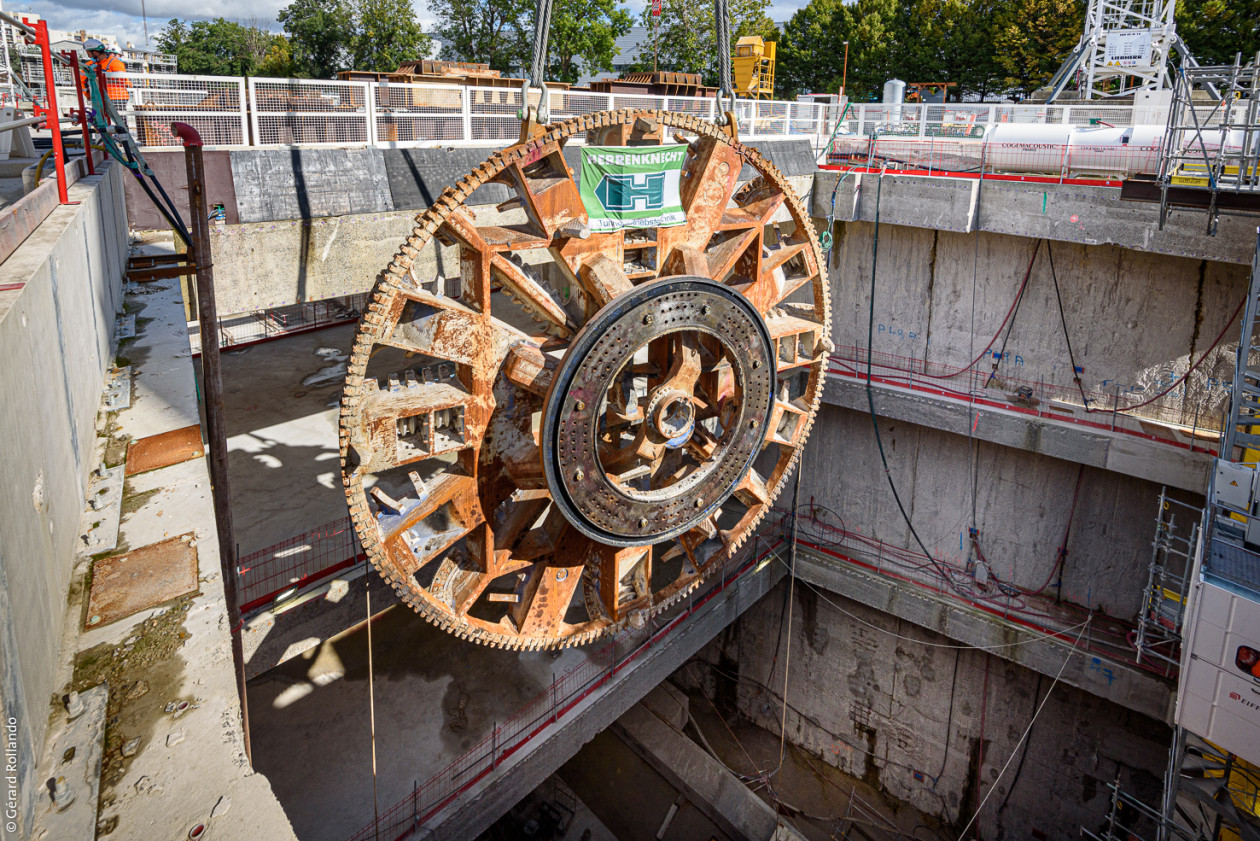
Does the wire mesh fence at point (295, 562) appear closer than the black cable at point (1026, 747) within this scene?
Yes

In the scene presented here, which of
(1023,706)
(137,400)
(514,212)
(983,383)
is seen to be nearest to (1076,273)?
(983,383)

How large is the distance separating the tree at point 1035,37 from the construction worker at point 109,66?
1562 inches

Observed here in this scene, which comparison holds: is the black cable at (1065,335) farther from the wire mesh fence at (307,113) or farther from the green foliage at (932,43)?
the green foliage at (932,43)

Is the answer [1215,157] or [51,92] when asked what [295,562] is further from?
[1215,157]

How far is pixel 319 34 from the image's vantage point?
54406 millimetres

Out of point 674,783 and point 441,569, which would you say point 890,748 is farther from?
point 441,569

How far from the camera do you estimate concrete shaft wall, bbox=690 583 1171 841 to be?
15.6 metres

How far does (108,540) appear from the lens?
16.6 feet

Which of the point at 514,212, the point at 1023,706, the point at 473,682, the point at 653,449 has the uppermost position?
the point at 514,212

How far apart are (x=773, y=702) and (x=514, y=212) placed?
14.0m

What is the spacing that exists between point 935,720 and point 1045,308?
29.5 feet

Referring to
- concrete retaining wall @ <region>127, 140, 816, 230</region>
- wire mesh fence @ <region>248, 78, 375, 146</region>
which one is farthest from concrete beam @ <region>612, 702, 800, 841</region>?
wire mesh fence @ <region>248, 78, 375, 146</region>

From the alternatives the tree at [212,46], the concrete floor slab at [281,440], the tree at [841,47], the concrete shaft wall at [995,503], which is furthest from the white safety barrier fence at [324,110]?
the tree at [212,46]

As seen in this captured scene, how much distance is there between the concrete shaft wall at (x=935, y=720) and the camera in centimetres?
1559
